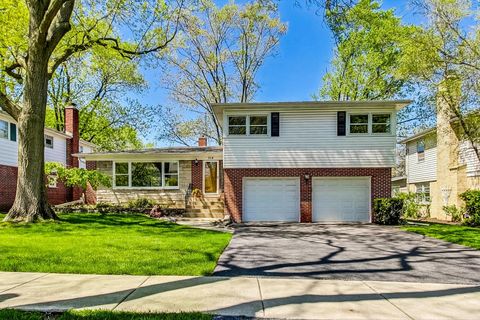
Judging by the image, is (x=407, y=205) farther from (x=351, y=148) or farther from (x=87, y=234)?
(x=87, y=234)

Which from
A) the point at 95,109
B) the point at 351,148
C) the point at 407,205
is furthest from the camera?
the point at 95,109

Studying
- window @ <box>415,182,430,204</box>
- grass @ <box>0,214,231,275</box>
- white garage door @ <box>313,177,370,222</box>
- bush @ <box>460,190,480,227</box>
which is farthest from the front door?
window @ <box>415,182,430,204</box>

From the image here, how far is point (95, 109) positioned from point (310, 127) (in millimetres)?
23703

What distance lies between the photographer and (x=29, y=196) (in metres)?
11.9

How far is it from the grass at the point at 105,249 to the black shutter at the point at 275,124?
6.59m

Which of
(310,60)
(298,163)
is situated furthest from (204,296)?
(310,60)

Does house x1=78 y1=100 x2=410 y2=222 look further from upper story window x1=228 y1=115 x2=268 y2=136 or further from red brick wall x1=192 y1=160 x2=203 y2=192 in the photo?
red brick wall x1=192 y1=160 x2=203 y2=192

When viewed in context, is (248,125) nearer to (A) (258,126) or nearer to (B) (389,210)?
(A) (258,126)

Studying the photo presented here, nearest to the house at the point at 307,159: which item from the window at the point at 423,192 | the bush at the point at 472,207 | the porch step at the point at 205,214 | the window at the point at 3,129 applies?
the porch step at the point at 205,214

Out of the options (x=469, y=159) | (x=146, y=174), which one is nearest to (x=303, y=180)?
(x=146, y=174)

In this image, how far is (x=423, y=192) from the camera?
22203 mm

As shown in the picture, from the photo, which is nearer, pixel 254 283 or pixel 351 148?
pixel 254 283

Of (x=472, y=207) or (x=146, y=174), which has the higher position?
(x=146, y=174)

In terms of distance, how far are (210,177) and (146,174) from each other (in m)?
3.62
